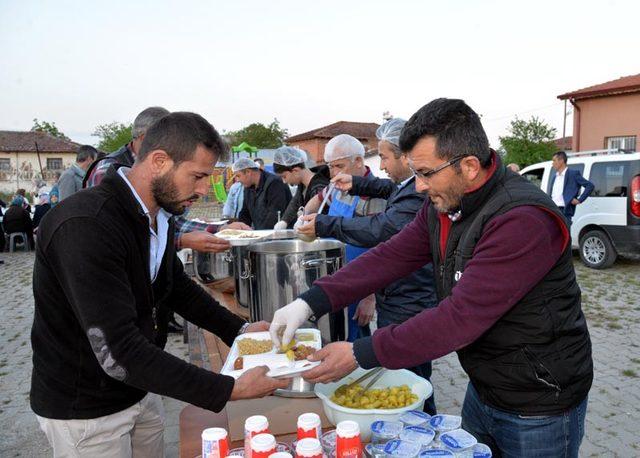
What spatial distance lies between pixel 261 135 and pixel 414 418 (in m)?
47.7

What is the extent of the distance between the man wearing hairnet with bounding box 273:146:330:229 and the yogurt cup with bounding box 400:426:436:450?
11.7ft

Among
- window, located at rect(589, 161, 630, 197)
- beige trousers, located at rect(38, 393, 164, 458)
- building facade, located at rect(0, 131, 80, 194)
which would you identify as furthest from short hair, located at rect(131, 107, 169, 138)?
building facade, located at rect(0, 131, 80, 194)

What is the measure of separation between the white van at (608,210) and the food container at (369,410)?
770 cm

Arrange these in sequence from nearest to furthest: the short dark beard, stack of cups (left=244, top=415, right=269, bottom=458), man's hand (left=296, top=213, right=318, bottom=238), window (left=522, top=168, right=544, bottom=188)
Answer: stack of cups (left=244, top=415, right=269, bottom=458) < the short dark beard < man's hand (left=296, top=213, right=318, bottom=238) < window (left=522, top=168, right=544, bottom=188)

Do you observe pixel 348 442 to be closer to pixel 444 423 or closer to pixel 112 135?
pixel 444 423

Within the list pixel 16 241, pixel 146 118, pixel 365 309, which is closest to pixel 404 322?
pixel 365 309

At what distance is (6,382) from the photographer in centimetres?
477

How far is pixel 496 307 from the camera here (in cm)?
150

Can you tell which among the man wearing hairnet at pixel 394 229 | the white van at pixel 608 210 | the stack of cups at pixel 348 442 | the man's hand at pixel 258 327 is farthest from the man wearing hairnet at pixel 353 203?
the white van at pixel 608 210

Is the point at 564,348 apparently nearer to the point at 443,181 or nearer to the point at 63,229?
the point at 443,181

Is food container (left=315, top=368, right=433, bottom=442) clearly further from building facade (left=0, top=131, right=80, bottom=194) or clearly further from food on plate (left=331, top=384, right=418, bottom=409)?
building facade (left=0, top=131, right=80, bottom=194)

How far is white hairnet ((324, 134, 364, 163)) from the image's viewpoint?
392 cm

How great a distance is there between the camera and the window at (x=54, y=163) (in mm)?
42531

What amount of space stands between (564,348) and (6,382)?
5114 mm
